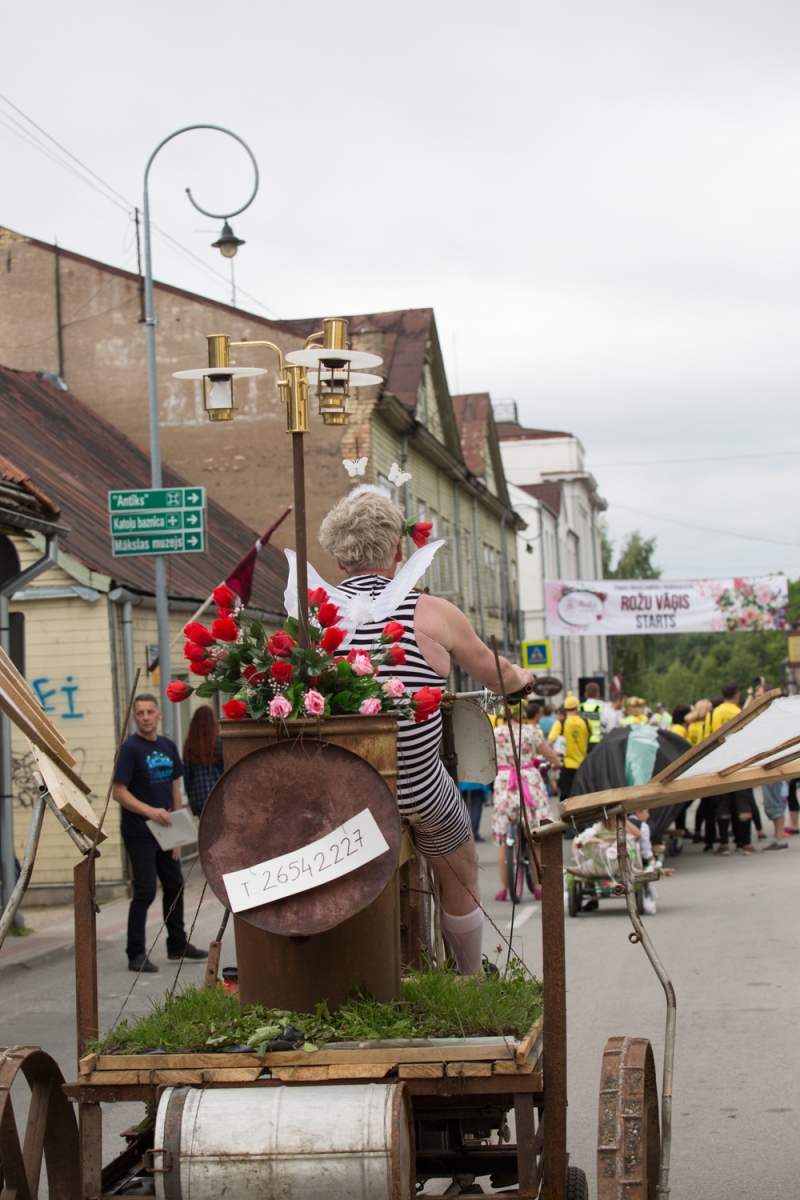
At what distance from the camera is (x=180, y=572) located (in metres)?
20.2

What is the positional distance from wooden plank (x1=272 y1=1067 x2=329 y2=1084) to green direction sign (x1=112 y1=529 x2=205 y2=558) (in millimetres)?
10275

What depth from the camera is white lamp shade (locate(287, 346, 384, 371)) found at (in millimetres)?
4051

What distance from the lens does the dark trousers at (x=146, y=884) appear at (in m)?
9.88

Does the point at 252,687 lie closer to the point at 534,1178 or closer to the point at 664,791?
the point at 664,791

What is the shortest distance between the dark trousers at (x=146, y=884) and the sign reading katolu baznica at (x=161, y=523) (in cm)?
366

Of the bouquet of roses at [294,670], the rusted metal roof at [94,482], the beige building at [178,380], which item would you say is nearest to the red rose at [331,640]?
the bouquet of roses at [294,670]

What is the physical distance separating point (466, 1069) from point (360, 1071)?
25 cm

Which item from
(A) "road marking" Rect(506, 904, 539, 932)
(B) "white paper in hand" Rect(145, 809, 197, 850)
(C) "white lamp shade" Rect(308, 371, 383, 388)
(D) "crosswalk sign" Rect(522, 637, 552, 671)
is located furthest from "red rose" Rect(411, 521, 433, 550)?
(D) "crosswalk sign" Rect(522, 637, 552, 671)

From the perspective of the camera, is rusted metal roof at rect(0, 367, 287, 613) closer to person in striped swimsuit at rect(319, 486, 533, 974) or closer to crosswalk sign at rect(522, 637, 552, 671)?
crosswalk sign at rect(522, 637, 552, 671)

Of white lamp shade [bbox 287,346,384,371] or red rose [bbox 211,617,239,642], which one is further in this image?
white lamp shade [bbox 287,346,384,371]

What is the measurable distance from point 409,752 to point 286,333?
76.4 feet

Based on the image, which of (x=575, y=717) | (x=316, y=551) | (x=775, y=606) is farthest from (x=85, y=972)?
(x=775, y=606)

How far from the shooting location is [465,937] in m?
4.60

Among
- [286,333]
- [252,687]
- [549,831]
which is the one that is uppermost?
[286,333]
